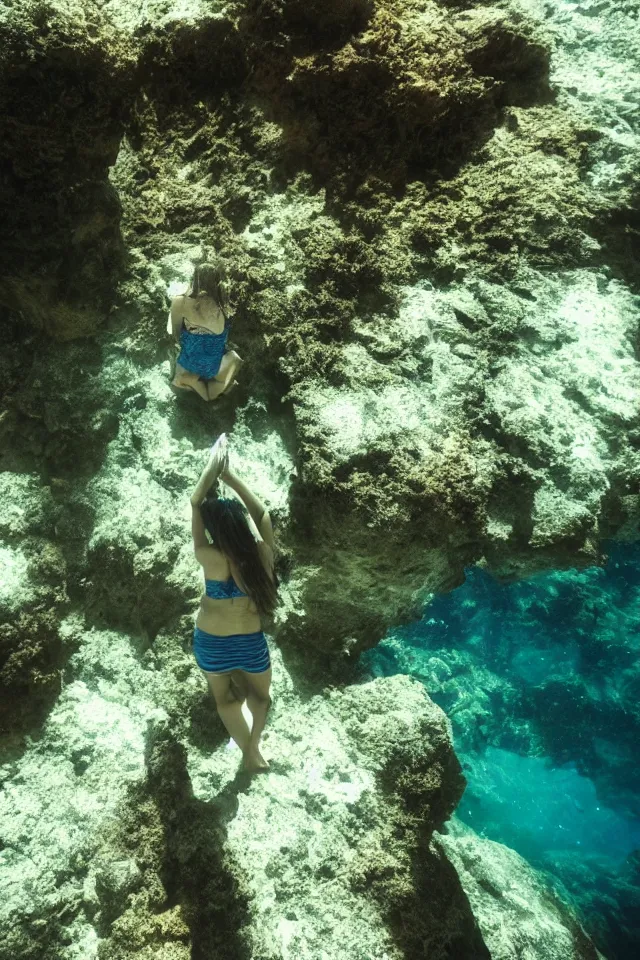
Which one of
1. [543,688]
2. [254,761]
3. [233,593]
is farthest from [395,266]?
[543,688]

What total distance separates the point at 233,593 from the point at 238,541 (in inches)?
8.3

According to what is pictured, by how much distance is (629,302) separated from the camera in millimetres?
2527

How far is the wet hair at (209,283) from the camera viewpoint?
2.26 m

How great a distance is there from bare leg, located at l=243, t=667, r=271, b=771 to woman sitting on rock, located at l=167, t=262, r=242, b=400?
1.19 meters

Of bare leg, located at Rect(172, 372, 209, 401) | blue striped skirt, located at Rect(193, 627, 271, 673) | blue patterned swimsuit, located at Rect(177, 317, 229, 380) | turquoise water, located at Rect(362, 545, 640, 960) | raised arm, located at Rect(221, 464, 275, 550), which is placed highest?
blue patterned swimsuit, located at Rect(177, 317, 229, 380)

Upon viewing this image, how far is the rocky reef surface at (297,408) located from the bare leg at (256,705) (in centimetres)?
16

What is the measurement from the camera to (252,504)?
2014mm

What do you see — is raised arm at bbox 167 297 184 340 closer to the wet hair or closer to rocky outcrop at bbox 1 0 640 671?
the wet hair

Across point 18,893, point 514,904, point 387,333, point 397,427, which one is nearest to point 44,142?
point 387,333

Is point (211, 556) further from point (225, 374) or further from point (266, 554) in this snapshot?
point (225, 374)

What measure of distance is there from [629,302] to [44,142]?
2.53m

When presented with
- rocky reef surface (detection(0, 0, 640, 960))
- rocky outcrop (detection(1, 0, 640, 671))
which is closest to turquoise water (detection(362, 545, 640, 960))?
rocky reef surface (detection(0, 0, 640, 960))

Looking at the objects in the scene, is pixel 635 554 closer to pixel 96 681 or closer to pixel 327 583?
pixel 327 583

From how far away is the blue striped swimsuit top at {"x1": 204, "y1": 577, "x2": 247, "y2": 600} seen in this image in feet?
6.69
